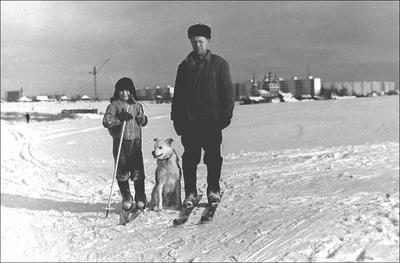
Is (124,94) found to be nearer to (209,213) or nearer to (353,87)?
(209,213)

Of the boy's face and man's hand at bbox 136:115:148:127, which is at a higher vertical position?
the boy's face

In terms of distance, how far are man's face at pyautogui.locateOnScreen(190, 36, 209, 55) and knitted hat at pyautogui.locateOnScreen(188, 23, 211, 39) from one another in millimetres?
25

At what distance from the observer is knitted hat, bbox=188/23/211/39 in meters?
3.50

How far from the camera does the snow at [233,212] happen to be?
3150 mm

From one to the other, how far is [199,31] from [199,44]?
Result: 0.35 feet

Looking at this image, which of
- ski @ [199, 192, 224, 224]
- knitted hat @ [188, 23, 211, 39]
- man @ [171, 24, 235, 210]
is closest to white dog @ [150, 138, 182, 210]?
ski @ [199, 192, 224, 224]

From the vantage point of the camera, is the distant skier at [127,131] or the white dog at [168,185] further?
the white dog at [168,185]

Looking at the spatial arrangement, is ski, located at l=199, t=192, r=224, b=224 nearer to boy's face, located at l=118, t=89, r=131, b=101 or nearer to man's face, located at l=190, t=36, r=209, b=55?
boy's face, located at l=118, t=89, r=131, b=101

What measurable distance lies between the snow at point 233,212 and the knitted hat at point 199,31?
692 millimetres

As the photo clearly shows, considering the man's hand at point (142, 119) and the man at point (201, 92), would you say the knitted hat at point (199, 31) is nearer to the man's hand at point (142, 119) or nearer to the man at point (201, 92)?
the man at point (201, 92)

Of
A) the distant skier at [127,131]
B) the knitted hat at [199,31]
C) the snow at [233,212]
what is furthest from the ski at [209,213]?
the knitted hat at [199,31]

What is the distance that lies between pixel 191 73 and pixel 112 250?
1721 millimetres

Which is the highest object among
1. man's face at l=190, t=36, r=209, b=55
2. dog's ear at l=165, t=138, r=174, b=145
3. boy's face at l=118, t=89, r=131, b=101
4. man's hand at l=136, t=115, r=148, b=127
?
man's face at l=190, t=36, r=209, b=55

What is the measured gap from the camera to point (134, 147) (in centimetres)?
472
